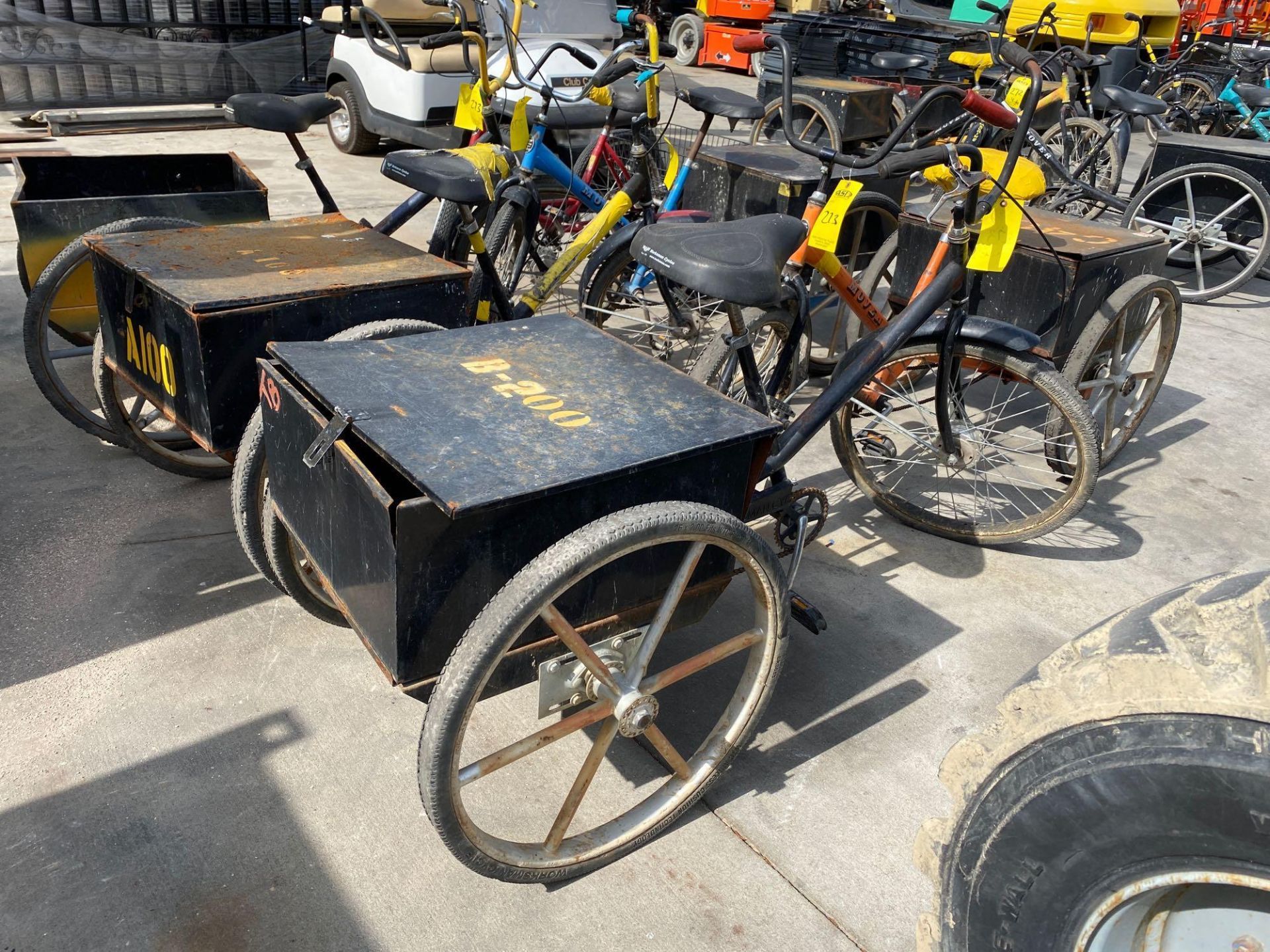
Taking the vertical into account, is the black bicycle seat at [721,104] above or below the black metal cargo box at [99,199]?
above

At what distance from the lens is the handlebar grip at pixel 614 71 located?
4.57m

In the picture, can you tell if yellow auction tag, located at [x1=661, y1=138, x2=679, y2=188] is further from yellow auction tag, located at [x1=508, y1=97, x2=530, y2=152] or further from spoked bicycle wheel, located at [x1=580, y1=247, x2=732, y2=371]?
yellow auction tag, located at [x1=508, y1=97, x2=530, y2=152]

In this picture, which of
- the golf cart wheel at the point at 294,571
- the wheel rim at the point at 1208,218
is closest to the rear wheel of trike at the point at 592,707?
the golf cart wheel at the point at 294,571

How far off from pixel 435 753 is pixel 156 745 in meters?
1.08

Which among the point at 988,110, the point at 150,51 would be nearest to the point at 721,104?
the point at 988,110

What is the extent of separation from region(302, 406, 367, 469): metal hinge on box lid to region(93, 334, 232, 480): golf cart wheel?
1.40 meters

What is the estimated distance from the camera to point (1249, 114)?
9359 millimetres

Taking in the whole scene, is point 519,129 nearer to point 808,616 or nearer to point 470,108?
point 470,108

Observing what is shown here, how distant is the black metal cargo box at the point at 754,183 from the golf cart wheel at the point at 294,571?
2901 millimetres

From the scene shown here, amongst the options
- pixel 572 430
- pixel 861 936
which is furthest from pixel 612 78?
pixel 861 936

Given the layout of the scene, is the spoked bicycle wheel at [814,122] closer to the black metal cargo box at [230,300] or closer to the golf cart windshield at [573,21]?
the golf cart windshield at [573,21]

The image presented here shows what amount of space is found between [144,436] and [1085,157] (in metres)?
7.30

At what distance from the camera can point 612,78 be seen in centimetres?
465

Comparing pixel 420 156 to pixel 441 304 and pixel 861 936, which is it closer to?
pixel 441 304
